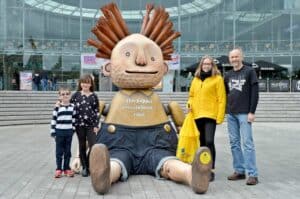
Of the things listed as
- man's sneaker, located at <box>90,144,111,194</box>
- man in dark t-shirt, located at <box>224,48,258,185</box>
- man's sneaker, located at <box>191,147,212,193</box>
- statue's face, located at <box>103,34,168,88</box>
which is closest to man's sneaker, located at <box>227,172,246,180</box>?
man in dark t-shirt, located at <box>224,48,258,185</box>

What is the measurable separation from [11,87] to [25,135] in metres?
13.5

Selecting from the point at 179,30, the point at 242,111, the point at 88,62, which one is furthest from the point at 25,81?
the point at 242,111

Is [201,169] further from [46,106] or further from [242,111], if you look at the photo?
[46,106]

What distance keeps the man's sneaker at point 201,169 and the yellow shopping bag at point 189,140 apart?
1117 mm

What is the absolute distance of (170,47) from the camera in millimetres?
8008

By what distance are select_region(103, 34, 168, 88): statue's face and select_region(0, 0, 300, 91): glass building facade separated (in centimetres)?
1956

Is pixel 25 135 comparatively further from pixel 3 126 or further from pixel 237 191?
pixel 237 191

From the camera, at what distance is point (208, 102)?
6785mm

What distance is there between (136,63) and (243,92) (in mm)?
1679

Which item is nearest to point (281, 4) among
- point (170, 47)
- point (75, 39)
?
point (75, 39)

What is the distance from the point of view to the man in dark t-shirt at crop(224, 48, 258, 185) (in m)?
6.59

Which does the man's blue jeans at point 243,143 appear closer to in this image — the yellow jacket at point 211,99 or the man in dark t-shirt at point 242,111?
the man in dark t-shirt at point 242,111

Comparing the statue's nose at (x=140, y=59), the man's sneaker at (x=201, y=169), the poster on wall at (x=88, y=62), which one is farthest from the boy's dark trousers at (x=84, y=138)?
the poster on wall at (x=88, y=62)

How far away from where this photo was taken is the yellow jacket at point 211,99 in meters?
6.76
